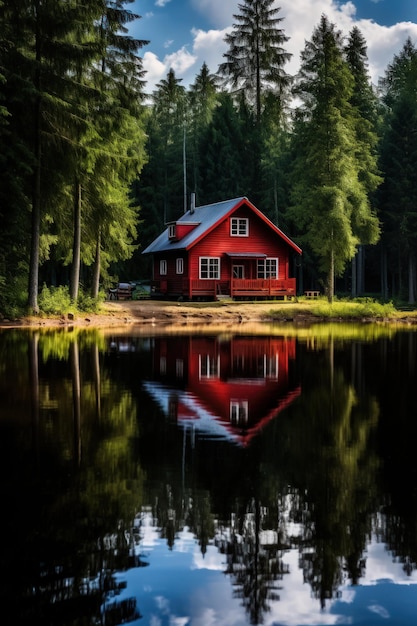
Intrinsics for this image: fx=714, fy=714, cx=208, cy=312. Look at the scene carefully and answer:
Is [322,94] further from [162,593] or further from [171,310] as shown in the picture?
[162,593]

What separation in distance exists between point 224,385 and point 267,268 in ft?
121

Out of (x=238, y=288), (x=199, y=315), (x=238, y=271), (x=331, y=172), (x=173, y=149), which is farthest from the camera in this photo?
(x=173, y=149)

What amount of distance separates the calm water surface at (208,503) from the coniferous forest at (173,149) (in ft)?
61.9

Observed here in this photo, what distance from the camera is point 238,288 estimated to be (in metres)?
47.9

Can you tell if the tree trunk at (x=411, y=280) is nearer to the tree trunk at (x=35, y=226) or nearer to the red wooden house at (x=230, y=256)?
the red wooden house at (x=230, y=256)

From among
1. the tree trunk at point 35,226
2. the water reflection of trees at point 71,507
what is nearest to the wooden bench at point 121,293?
the tree trunk at point 35,226

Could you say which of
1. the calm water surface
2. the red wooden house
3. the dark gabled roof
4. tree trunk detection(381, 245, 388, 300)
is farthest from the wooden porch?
the calm water surface

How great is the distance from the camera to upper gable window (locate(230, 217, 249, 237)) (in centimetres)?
4975

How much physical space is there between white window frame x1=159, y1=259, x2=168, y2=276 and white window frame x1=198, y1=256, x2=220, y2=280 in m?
5.64

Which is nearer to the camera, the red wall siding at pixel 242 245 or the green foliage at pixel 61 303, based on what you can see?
the green foliage at pixel 61 303

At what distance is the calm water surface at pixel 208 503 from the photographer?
16.1 ft

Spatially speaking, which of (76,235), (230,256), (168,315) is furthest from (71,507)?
(230,256)

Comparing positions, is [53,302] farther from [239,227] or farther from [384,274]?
[384,274]

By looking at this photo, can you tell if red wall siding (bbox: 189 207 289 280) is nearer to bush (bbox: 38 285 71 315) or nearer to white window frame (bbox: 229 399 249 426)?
bush (bbox: 38 285 71 315)
